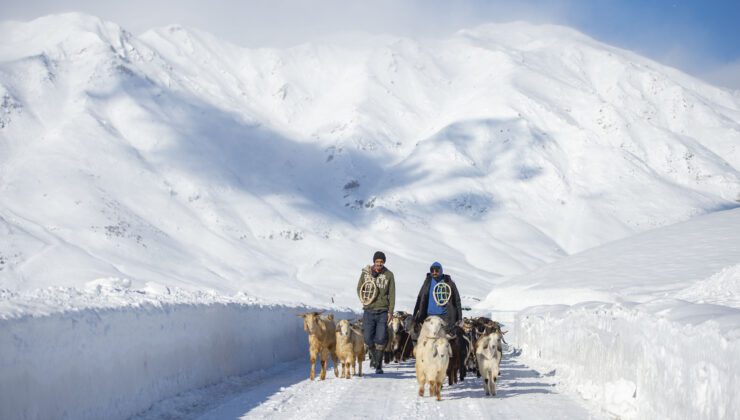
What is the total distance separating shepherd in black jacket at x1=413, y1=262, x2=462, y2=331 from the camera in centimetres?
1295

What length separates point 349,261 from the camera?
499ft

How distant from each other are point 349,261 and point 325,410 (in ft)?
468

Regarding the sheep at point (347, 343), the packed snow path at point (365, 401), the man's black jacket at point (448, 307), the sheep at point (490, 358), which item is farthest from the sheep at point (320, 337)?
the sheep at point (490, 358)

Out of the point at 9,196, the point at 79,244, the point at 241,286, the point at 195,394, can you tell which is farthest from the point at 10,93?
the point at 195,394

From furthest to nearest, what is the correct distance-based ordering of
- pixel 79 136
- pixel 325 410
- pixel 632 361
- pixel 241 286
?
pixel 79 136 → pixel 241 286 → pixel 325 410 → pixel 632 361

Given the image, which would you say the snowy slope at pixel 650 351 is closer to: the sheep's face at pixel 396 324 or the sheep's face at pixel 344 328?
the sheep's face at pixel 396 324

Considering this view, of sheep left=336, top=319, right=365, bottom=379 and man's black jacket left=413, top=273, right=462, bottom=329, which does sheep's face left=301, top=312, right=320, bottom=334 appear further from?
man's black jacket left=413, top=273, right=462, bottom=329

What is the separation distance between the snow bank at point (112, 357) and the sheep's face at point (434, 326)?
336 cm

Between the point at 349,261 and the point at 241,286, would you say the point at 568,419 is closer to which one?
the point at 241,286

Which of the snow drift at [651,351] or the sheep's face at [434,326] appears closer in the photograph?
the snow drift at [651,351]

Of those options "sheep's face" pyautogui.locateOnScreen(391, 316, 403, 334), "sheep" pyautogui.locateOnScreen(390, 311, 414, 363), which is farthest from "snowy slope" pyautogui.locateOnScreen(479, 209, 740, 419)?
"sheep's face" pyautogui.locateOnScreen(391, 316, 403, 334)

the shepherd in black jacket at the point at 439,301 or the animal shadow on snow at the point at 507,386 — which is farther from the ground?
the shepherd in black jacket at the point at 439,301

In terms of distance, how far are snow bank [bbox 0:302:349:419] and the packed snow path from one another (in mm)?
330

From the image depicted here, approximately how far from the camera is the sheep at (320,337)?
13.4 metres
